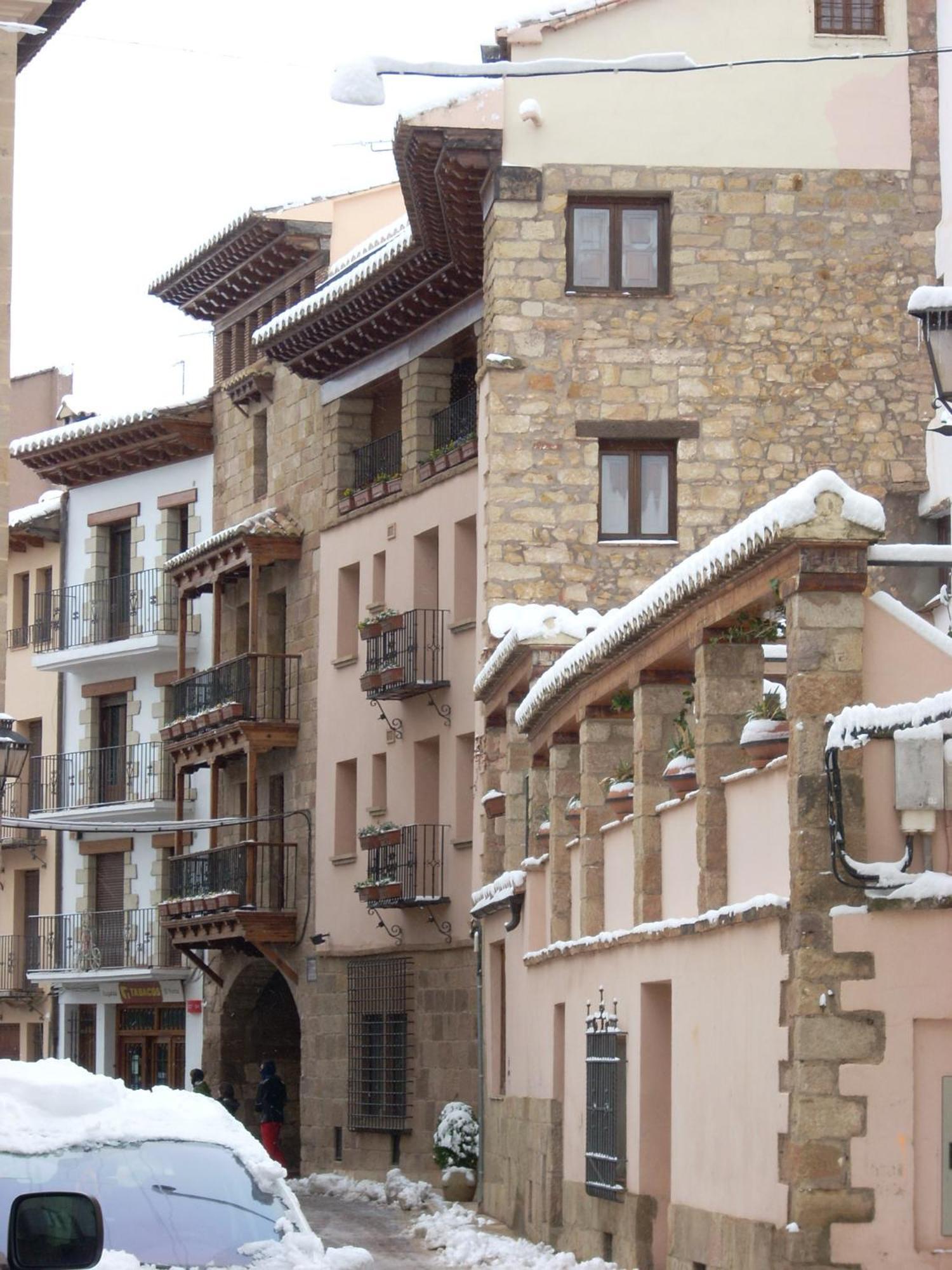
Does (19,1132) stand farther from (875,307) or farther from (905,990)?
(875,307)

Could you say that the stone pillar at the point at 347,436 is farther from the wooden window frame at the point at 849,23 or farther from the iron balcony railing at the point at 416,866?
the wooden window frame at the point at 849,23

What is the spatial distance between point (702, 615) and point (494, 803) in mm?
11280

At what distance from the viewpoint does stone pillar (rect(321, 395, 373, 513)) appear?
38156 mm

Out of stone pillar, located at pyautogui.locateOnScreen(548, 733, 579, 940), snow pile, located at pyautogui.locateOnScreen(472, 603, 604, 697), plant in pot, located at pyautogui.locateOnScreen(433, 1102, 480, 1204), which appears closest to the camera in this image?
stone pillar, located at pyautogui.locateOnScreen(548, 733, 579, 940)

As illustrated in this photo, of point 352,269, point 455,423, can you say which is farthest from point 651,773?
point 352,269

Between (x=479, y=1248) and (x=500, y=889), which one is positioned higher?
(x=500, y=889)

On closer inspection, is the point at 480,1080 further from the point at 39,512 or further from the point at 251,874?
the point at 39,512

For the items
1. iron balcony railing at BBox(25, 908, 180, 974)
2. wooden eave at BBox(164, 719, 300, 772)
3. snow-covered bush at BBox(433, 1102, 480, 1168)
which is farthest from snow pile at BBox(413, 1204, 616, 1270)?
iron balcony railing at BBox(25, 908, 180, 974)

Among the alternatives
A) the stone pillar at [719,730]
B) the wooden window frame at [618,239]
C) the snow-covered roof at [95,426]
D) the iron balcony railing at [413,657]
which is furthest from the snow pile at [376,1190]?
the snow-covered roof at [95,426]

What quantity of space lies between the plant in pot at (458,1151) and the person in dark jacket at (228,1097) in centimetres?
926

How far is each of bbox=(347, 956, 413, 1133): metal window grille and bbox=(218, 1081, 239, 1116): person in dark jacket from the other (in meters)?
3.41

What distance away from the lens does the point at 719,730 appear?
16094 mm

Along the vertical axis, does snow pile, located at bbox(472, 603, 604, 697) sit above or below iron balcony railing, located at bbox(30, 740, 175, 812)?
above

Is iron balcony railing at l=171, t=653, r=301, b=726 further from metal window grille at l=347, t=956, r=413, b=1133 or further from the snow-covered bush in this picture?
the snow-covered bush
